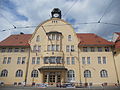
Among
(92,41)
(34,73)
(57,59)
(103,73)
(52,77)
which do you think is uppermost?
(92,41)

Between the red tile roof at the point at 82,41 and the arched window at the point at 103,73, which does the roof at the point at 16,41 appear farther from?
the arched window at the point at 103,73

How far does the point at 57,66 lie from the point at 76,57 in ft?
17.6

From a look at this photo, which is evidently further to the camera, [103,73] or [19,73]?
[19,73]

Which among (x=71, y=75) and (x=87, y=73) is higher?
(x=87, y=73)

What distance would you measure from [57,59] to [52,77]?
4.36 m

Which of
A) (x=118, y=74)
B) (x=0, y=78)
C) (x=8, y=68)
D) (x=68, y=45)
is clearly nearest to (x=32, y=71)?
(x=8, y=68)

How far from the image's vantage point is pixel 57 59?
2827cm

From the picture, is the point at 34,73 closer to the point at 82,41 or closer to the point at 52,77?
the point at 52,77

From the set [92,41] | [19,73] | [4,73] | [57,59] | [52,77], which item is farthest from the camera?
[92,41]

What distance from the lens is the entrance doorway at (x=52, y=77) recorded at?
2719cm

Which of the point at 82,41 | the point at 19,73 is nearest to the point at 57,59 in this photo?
the point at 82,41

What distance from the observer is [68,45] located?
30.5 metres

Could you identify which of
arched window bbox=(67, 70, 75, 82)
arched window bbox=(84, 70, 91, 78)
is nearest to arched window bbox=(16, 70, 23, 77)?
arched window bbox=(67, 70, 75, 82)

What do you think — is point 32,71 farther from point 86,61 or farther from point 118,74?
point 118,74
